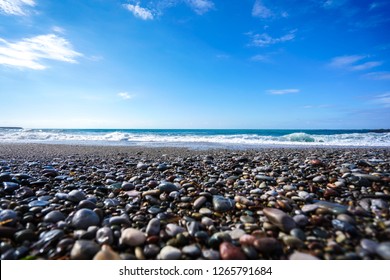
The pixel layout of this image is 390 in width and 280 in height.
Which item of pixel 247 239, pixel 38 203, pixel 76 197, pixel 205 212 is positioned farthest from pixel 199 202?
pixel 38 203

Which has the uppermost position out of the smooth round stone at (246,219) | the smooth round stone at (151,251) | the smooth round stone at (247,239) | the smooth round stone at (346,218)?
the smooth round stone at (346,218)

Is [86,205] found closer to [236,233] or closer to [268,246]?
[236,233]

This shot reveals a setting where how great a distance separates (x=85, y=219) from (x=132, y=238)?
2.02ft

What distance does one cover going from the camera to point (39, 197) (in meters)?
2.59

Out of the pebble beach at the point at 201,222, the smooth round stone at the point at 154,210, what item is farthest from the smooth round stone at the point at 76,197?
the smooth round stone at the point at 154,210

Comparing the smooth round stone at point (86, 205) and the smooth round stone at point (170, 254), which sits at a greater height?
the smooth round stone at point (86, 205)

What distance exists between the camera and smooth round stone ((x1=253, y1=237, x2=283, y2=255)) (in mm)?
1474

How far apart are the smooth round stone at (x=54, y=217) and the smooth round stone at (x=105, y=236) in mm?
595

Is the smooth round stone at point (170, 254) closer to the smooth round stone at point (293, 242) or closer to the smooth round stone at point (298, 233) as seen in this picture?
the smooth round stone at point (293, 242)

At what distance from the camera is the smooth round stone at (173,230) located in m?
1.72

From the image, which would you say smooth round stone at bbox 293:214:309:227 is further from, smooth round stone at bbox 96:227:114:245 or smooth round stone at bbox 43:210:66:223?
smooth round stone at bbox 43:210:66:223
